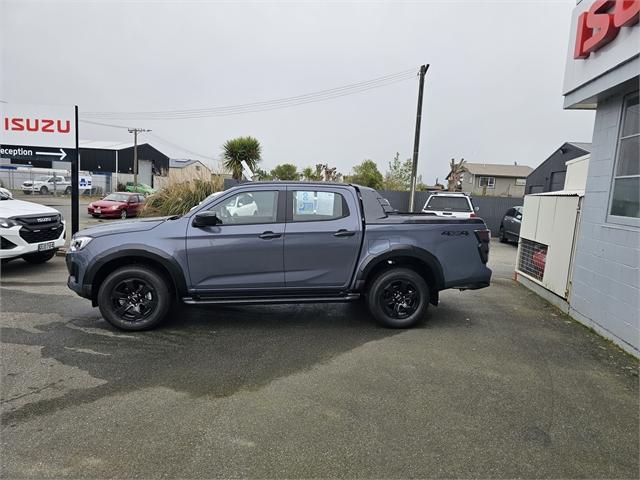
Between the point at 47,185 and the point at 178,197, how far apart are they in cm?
2376

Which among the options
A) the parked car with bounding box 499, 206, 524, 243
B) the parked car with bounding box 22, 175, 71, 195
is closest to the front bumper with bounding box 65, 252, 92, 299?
the parked car with bounding box 499, 206, 524, 243

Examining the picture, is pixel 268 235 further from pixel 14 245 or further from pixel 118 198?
pixel 118 198

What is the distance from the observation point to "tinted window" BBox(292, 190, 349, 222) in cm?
506

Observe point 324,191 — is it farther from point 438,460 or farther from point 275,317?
point 438,460

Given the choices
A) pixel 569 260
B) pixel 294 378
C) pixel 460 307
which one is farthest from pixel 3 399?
pixel 569 260

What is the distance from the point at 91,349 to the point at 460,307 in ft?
16.3

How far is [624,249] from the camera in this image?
185 inches

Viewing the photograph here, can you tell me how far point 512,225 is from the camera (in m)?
16.2

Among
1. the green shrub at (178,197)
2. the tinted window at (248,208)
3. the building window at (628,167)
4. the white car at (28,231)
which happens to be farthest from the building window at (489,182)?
the tinted window at (248,208)

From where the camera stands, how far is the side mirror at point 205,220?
4758mm

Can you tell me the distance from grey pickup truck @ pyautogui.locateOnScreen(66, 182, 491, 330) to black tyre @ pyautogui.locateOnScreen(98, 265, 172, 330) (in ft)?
0.04

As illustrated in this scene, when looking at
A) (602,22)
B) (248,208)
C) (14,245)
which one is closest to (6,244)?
(14,245)

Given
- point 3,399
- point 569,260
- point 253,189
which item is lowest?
point 3,399

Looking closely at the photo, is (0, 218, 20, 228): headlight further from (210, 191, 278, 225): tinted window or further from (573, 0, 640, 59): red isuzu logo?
(573, 0, 640, 59): red isuzu logo
